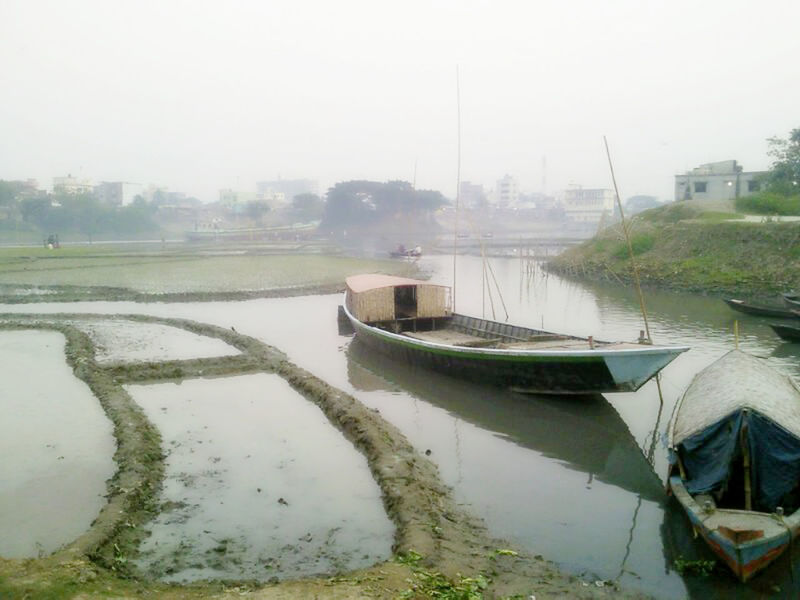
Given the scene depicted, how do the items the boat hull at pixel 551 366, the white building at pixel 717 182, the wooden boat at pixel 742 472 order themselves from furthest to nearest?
the white building at pixel 717 182 → the boat hull at pixel 551 366 → the wooden boat at pixel 742 472

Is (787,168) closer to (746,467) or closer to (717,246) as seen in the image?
(717,246)

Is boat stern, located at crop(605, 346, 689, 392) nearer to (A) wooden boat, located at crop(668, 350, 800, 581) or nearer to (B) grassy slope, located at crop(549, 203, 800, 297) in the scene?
(A) wooden boat, located at crop(668, 350, 800, 581)

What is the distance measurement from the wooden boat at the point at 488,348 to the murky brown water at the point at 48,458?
21.2 feet

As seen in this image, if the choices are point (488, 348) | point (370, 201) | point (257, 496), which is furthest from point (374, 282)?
point (370, 201)

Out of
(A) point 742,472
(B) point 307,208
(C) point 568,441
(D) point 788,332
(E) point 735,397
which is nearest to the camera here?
(A) point 742,472

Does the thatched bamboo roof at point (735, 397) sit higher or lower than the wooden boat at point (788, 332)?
higher

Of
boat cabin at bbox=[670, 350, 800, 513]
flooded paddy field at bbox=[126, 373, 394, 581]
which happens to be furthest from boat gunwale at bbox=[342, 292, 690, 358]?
flooded paddy field at bbox=[126, 373, 394, 581]

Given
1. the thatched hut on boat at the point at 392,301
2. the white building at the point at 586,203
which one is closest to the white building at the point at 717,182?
the thatched hut on boat at the point at 392,301

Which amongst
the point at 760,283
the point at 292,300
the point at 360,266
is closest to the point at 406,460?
the point at 292,300

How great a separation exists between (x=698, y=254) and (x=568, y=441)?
24294mm

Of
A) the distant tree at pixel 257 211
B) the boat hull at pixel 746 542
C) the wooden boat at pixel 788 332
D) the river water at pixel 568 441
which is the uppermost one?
the distant tree at pixel 257 211

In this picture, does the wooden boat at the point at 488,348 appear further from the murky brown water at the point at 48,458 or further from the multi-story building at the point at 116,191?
the multi-story building at the point at 116,191

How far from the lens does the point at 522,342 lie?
42.7 ft

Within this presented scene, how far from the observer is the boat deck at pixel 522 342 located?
37.8ft
